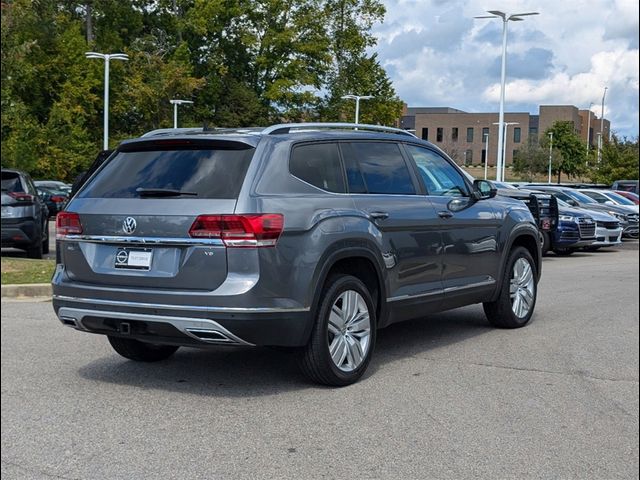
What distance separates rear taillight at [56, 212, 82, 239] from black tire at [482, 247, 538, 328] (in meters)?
3.90

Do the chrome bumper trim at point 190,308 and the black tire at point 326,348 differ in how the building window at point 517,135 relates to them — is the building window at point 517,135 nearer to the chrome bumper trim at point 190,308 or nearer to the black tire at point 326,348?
the black tire at point 326,348

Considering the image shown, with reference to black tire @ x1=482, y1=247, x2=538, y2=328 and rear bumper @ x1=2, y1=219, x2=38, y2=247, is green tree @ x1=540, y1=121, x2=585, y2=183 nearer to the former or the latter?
rear bumper @ x1=2, y1=219, x2=38, y2=247

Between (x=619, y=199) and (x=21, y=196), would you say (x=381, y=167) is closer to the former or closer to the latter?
(x=21, y=196)

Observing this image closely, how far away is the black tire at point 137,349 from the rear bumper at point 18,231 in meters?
8.30

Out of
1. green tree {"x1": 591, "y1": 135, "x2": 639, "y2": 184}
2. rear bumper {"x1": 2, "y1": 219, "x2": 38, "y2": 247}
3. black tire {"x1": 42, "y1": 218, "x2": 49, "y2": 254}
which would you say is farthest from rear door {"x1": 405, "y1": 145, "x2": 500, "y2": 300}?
green tree {"x1": 591, "y1": 135, "x2": 639, "y2": 184}

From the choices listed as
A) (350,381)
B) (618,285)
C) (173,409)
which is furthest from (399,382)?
(618,285)

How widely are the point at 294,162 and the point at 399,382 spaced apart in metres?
1.67

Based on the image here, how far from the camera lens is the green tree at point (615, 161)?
50.5 meters

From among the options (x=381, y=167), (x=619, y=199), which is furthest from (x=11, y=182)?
(x=619, y=199)

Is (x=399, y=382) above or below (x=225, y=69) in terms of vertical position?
below

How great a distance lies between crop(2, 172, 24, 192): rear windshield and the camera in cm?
1463

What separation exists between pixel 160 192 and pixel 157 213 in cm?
20

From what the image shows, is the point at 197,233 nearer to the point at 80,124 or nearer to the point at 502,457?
the point at 502,457

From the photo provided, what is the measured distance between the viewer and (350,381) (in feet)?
19.7
